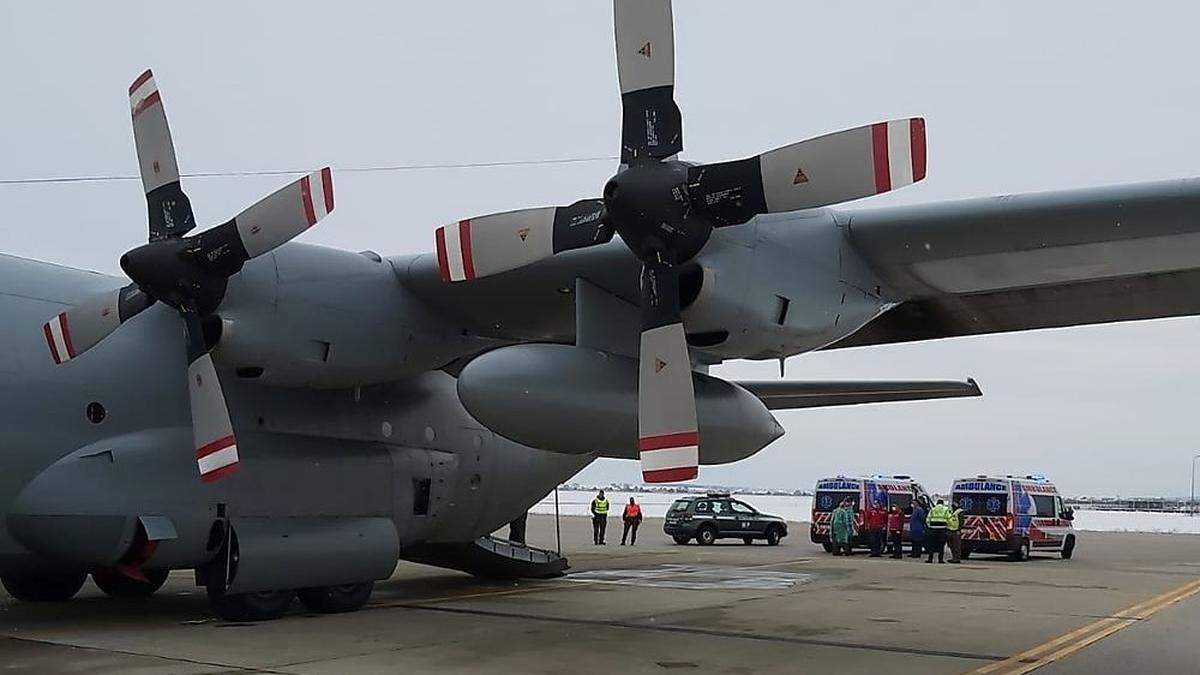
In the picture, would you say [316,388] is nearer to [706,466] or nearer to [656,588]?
[706,466]

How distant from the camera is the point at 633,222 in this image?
34.0 feet

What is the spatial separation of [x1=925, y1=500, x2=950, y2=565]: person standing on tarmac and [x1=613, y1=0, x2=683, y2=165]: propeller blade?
14784 millimetres

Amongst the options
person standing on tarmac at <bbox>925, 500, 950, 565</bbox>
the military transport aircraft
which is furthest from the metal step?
person standing on tarmac at <bbox>925, 500, 950, 565</bbox>

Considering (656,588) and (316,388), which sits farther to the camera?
(656,588)

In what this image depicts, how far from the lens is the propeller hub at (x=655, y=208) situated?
10328 mm

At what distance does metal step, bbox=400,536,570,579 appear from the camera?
16875 mm

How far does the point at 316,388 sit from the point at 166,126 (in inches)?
132

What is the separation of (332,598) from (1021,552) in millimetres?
16569

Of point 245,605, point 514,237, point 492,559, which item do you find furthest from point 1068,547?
point 245,605

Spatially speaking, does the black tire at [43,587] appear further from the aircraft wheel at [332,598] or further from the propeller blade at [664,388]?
the propeller blade at [664,388]

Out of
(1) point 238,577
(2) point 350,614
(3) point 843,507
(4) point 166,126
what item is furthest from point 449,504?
(3) point 843,507

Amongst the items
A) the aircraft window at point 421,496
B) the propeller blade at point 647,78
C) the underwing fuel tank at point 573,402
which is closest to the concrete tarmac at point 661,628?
the aircraft window at point 421,496

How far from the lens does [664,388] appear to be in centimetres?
1058

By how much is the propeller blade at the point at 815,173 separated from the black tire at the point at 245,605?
649cm
